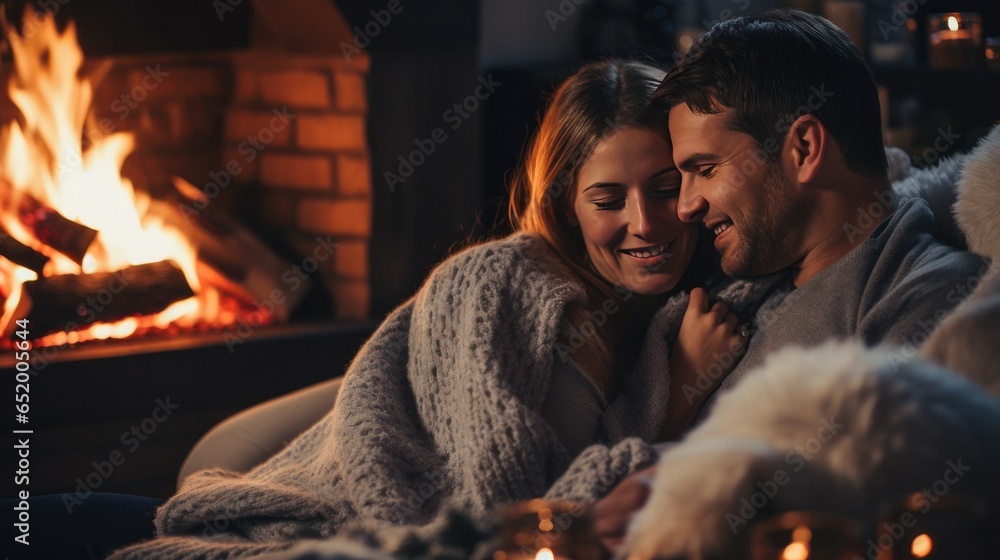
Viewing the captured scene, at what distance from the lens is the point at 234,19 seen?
303 centimetres

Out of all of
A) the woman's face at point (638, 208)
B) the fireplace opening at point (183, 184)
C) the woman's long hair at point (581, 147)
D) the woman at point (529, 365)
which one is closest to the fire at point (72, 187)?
the fireplace opening at point (183, 184)

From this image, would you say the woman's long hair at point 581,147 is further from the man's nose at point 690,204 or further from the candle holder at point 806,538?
the candle holder at point 806,538

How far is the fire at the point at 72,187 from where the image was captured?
2734mm

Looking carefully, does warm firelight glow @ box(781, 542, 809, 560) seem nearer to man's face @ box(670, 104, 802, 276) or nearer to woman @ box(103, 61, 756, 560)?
woman @ box(103, 61, 756, 560)

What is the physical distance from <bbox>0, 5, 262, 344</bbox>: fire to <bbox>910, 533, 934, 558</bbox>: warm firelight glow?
2.33m

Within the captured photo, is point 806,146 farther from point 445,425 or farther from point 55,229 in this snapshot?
point 55,229

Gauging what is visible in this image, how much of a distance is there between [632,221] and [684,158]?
0.43 ft

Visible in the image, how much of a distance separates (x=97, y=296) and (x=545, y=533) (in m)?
2.15

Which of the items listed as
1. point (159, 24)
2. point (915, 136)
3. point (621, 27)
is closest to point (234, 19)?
point (159, 24)

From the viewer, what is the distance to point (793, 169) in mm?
1499

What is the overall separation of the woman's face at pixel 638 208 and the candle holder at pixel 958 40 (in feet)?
6.47

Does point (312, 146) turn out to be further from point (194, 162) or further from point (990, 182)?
point (990, 182)

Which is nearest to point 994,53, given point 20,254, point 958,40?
point 958,40

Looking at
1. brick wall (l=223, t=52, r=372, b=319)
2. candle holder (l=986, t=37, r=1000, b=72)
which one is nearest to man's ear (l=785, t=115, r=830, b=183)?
candle holder (l=986, t=37, r=1000, b=72)
